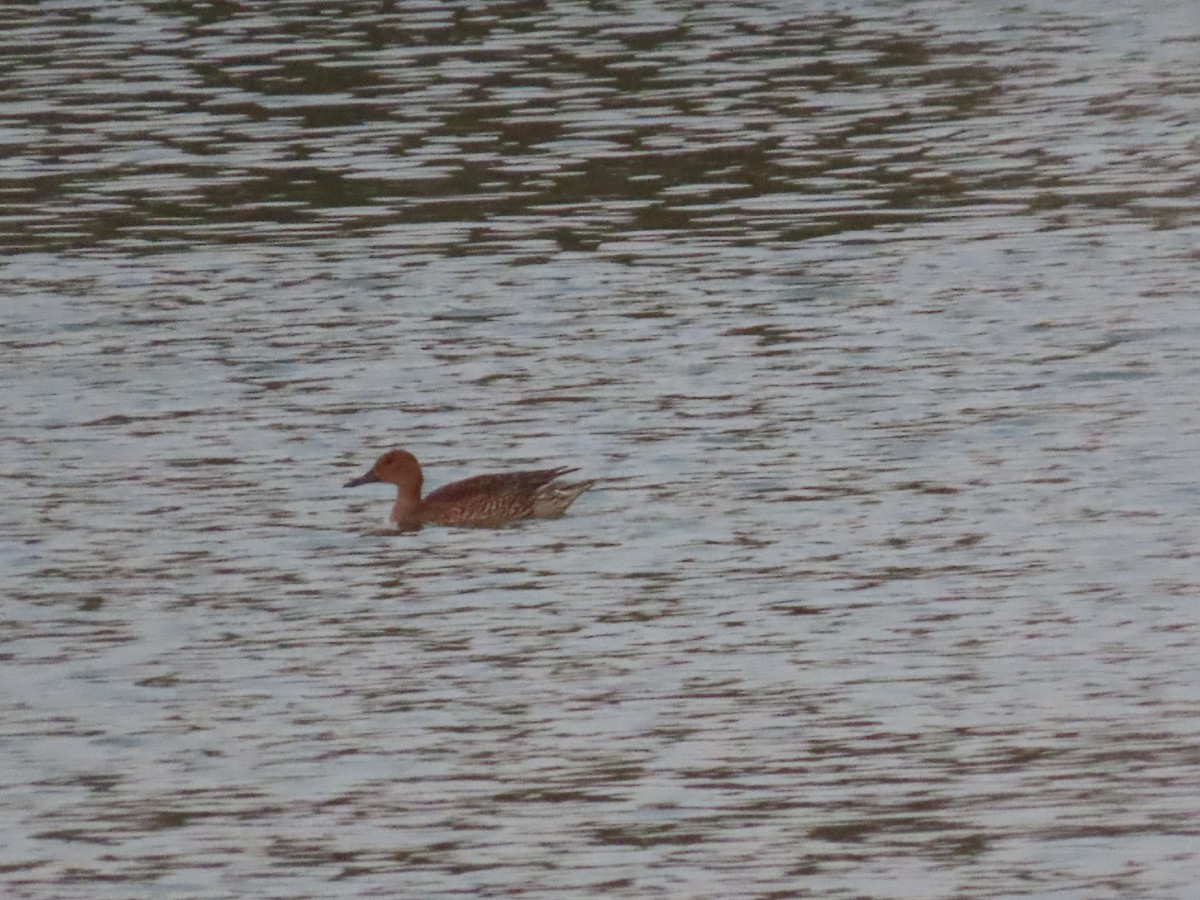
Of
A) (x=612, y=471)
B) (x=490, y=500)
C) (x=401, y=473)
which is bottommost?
(x=612, y=471)

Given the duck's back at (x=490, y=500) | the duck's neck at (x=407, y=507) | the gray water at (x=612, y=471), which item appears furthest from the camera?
the duck's neck at (x=407, y=507)

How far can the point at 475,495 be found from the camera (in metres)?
15.6

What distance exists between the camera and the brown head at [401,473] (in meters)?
15.9

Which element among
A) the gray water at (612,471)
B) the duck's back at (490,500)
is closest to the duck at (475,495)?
the duck's back at (490,500)

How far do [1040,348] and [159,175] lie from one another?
10.2m

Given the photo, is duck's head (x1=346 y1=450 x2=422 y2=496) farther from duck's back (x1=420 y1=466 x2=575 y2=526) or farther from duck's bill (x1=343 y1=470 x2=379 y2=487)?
duck's back (x1=420 y1=466 x2=575 y2=526)

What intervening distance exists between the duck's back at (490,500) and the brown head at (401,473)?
4.9 inches

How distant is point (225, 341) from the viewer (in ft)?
65.7

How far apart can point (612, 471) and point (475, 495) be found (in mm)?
1078

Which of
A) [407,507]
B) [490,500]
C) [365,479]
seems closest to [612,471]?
[490,500]

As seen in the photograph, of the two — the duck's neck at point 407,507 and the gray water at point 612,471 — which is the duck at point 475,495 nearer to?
the duck's neck at point 407,507

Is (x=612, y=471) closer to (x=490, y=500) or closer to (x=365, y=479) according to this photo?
(x=490, y=500)

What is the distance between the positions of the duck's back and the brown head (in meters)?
0.12

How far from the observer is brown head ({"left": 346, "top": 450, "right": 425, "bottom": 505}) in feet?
52.1
